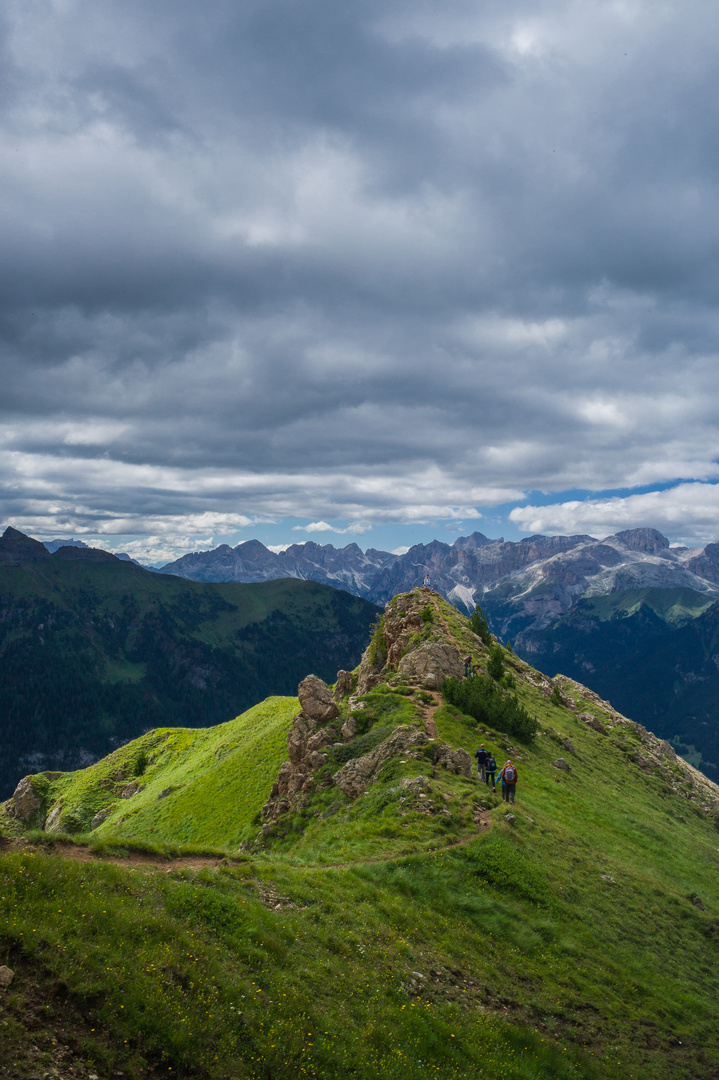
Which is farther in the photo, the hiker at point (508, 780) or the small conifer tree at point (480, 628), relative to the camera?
the small conifer tree at point (480, 628)

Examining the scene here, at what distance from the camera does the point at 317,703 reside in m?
50.6

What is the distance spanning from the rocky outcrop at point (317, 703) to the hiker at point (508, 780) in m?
19.9

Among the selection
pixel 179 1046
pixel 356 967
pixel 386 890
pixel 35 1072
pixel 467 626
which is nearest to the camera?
pixel 35 1072

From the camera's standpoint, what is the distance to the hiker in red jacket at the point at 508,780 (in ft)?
108

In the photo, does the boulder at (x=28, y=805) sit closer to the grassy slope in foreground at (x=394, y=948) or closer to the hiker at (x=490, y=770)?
the grassy slope in foreground at (x=394, y=948)

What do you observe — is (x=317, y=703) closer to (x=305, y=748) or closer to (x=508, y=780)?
(x=305, y=748)

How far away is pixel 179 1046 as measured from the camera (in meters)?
11.6

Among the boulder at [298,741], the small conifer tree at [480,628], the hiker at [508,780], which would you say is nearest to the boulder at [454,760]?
the hiker at [508,780]

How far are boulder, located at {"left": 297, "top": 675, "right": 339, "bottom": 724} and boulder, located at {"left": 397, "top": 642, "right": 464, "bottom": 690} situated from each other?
8.81m

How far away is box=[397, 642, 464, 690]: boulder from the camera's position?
53594mm

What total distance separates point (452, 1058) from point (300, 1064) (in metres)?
5.57

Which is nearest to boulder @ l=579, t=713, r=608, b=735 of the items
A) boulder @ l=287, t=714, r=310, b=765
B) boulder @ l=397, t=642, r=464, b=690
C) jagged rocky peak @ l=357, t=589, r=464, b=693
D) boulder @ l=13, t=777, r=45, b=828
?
jagged rocky peak @ l=357, t=589, r=464, b=693

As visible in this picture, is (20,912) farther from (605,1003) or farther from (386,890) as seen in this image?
(605,1003)

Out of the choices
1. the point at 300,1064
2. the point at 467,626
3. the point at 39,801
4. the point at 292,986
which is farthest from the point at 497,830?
the point at 39,801
